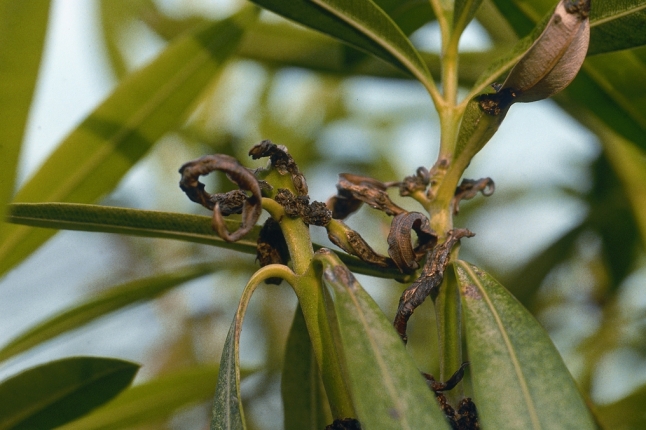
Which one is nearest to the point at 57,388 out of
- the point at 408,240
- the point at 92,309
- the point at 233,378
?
the point at 92,309

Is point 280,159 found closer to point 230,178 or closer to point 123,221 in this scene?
point 230,178

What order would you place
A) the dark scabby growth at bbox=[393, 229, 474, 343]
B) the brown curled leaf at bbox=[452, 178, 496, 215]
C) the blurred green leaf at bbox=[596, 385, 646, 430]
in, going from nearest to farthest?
1. the dark scabby growth at bbox=[393, 229, 474, 343]
2. the brown curled leaf at bbox=[452, 178, 496, 215]
3. the blurred green leaf at bbox=[596, 385, 646, 430]

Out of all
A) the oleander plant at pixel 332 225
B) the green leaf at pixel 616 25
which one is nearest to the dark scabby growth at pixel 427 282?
the oleander plant at pixel 332 225

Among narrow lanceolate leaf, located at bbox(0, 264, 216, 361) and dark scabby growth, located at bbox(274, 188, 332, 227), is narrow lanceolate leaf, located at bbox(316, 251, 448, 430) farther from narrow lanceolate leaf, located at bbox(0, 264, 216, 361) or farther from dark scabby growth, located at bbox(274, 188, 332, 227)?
narrow lanceolate leaf, located at bbox(0, 264, 216, 361)

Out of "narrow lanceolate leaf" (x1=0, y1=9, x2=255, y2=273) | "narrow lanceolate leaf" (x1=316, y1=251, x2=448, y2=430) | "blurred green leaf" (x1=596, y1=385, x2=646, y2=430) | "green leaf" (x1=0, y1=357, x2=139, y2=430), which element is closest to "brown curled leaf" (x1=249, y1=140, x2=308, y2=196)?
"narrow lanceolate leaf" (x1=316, y1=251, x2=448, y2=430)

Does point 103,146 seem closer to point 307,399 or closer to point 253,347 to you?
point 307,399

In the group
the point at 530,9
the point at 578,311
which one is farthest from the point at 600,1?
the point at 578,311

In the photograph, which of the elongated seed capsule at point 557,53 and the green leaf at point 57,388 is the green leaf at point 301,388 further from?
the elongated seed capsule at point 557,53
